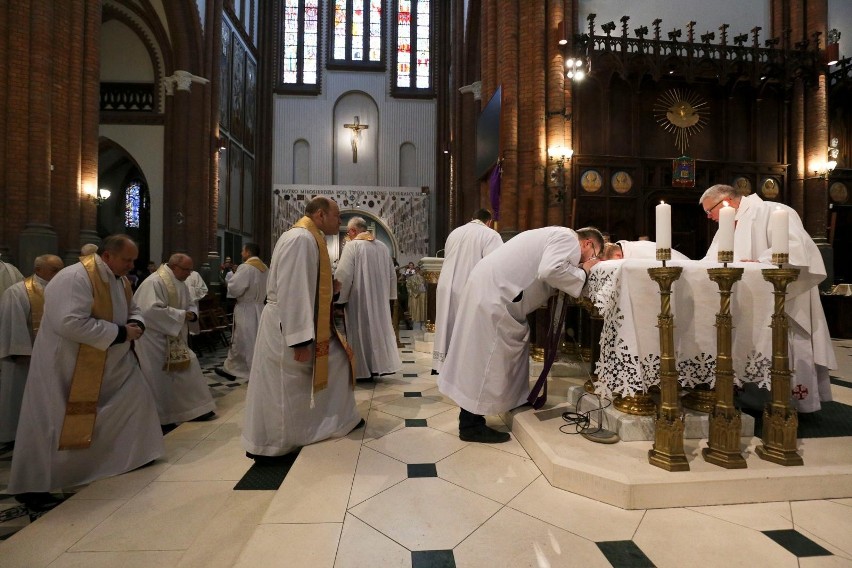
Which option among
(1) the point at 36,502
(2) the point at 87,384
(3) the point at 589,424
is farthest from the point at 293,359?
(3) the point at 589,424

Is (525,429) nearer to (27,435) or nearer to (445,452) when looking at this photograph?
(445,452)

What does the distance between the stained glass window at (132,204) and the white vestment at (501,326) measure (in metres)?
19.7

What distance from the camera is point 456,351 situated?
132 inches

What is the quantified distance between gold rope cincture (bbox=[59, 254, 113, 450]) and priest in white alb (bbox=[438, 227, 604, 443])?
2.28 m

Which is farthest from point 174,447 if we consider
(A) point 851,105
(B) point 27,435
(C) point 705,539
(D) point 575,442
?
(A) point 851,105

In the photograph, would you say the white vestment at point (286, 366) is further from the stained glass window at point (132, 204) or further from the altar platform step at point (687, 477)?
the stained glass window at point (132, 204)

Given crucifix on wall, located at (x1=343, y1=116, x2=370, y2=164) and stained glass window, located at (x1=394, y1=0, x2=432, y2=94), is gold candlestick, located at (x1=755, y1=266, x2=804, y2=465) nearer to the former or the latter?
crucifix on wall, located at (x1=343, y1=116, x2=370, y2=164)

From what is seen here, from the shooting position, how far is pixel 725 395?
242 cm

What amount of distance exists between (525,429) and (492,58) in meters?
9.18

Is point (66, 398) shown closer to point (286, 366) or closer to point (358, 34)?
point (286, 366)

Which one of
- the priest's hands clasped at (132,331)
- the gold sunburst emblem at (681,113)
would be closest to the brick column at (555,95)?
the gold sunburst emblem at (681,113)

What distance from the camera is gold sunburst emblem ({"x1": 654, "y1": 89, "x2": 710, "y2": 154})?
9.93 meters

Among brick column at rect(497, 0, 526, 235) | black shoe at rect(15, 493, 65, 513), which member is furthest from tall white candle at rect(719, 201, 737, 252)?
brick column at rect(497, 0, 526, 235)

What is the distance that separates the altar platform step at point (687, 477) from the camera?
2.26 m
